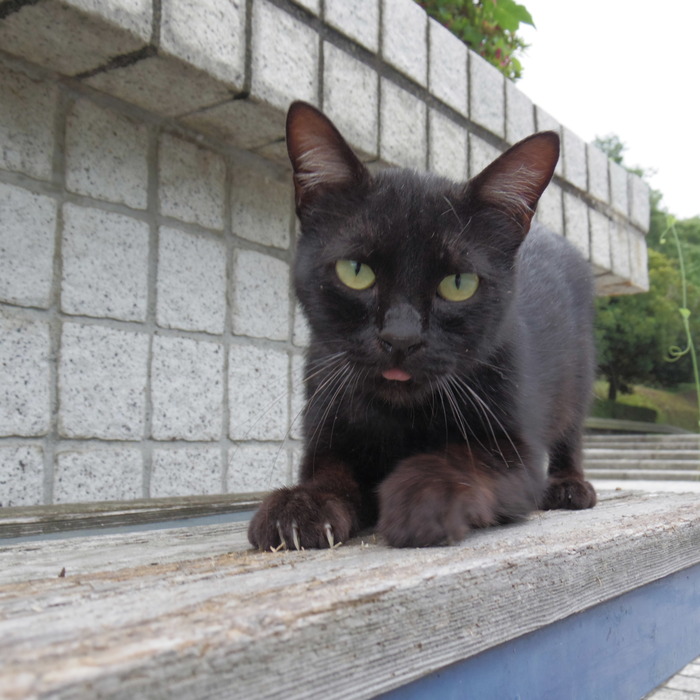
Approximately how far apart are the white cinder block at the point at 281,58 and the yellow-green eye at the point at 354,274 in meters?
0.75

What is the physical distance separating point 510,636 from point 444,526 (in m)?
0.18

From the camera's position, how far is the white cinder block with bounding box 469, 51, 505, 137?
2.40 meters

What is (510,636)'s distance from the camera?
750 mm

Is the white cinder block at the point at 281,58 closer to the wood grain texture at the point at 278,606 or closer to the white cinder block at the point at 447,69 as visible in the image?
the white cinder block at the point at 447,69

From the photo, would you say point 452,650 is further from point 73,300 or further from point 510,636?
point 73,300

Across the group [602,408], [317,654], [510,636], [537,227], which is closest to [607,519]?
[510,636]

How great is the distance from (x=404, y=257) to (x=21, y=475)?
100 cm

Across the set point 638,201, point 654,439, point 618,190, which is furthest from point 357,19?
point 654,439

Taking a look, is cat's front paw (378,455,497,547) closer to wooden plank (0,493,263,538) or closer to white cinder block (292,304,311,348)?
wooden plank (0,493,263,538)

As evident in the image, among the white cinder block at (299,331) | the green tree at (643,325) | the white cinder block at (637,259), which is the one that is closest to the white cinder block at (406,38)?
the white cinder block at (299,331)

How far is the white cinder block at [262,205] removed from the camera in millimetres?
2031

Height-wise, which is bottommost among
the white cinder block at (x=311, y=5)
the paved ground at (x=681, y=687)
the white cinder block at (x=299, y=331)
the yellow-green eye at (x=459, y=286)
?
the paved ground at (x=681, y=687)

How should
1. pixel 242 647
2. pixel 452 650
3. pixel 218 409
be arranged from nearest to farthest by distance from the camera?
pixel 242 647
pixel 452 650
pixel 218 409

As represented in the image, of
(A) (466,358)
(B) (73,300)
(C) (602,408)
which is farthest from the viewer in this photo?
(C) (602,408)
